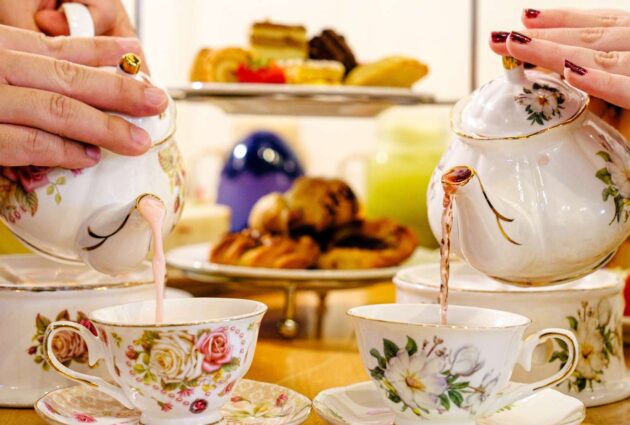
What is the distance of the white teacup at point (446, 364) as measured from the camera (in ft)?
2.11

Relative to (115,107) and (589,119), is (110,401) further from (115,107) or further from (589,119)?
(589,119)

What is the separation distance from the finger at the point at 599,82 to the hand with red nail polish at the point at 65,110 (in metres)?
0.31

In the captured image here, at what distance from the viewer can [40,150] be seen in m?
0.73

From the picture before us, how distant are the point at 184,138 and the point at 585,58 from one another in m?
2.29

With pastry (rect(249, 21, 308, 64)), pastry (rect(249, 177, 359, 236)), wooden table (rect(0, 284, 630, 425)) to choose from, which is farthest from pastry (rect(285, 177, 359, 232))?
pastry (rect(249, 21, 308, 64))

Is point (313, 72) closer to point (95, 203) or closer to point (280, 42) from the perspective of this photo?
point (280, 42)

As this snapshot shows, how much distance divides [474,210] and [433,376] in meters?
0.12

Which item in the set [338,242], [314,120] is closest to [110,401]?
[338,242]

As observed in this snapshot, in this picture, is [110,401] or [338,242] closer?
[110,401]

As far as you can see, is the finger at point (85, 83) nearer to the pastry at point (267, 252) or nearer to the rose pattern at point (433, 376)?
the rose pattern at point (433, 376)

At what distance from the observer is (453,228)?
0.68 m

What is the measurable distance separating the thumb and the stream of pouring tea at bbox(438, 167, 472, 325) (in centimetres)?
44

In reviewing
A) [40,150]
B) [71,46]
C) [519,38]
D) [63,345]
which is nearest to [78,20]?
[71,46]

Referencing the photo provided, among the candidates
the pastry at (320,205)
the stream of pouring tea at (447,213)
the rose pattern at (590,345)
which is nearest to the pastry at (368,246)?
the pastry at (320,205)
